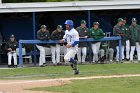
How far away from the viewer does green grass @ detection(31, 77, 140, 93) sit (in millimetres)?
12117

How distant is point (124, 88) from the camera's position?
1247 centimetres

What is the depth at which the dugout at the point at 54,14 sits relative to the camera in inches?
835

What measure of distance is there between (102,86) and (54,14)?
10.8m

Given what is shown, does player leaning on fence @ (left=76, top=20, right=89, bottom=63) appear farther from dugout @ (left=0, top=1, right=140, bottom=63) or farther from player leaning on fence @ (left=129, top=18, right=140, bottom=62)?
player leaning on fence @ (left=129, top=18, right=140, bottom=62)

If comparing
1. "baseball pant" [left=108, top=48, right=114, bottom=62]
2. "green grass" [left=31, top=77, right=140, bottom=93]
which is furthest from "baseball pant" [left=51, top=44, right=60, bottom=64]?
"green grass" [left=31, top=77, right=140, bottom=93]

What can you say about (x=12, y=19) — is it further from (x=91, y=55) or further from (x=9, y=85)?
(x=9, y=85)

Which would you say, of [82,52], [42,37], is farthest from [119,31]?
[42,37]

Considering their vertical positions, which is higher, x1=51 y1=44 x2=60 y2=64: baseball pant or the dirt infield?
x1=51 y1=44 x2=60 y2=64: baseball pant

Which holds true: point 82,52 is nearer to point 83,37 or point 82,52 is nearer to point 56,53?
point 83,37

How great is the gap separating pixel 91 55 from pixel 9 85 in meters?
9.23

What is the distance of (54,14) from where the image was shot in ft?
76.6

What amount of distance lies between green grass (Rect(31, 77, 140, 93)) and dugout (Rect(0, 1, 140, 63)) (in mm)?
7588

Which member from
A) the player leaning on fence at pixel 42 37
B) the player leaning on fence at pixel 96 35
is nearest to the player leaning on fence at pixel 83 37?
the player leaning on fence at pixel 96 35

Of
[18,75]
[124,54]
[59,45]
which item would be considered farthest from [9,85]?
[124,54]
